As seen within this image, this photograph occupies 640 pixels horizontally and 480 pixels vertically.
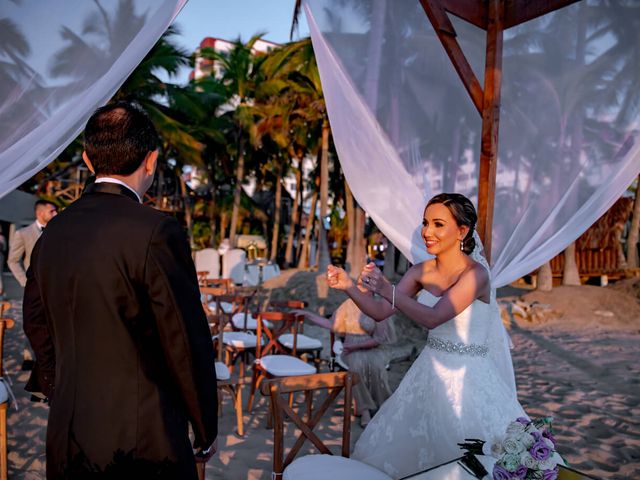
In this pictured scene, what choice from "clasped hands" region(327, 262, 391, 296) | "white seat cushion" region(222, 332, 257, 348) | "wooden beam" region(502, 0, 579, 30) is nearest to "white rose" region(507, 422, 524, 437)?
"clasped hands" region(327, 262, 391, 296)

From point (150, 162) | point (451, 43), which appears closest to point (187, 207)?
point (451, 43)

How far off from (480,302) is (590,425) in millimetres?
2886

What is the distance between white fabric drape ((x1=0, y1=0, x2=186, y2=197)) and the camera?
2.84 m

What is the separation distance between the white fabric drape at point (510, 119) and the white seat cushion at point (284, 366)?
1.49 m

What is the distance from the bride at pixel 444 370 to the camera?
8.02 ft

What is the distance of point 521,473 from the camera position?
160 cm

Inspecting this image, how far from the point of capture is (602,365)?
6727mm

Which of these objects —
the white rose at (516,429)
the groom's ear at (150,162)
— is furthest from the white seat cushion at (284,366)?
→ the groom's ear at (150,162)

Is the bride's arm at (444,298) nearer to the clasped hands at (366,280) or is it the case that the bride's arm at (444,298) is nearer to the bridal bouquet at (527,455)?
the clasped hands at (366,280)

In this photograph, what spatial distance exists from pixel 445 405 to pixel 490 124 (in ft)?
8.12

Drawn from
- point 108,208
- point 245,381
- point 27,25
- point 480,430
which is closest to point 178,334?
point 108,208

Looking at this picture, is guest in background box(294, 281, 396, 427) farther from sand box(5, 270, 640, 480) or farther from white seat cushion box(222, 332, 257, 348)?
white seat cushion box(222, 332, 257, 348)

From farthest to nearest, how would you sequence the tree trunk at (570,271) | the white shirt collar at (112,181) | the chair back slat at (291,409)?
1. the tree trunk at (570,271)
2. the chair back slat at (291,409)
3. the white shirt collar at (112,181)

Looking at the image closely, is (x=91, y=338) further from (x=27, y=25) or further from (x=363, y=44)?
(x=363, y=44)
